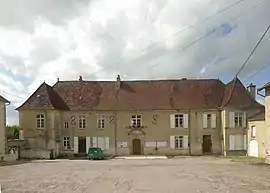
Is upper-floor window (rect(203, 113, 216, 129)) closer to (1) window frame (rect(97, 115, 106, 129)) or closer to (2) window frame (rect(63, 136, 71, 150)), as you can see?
(1) window frame (rect(97, 115, 106, 129))

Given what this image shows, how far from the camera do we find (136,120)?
46906mm

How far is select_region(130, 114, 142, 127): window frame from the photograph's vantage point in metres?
46.8

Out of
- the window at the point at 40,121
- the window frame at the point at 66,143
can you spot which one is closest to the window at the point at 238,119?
the window frame at the point at 66,143

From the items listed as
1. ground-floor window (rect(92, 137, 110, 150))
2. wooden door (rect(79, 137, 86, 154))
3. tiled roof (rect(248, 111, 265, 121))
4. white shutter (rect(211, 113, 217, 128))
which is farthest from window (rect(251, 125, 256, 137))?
wooden door (rect(79, 137, 86, 154))

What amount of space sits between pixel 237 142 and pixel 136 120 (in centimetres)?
1071

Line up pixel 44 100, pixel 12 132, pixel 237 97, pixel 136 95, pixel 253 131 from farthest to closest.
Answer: pixel 12 132 < pixel 136 95 < pixel 44 100 < pixel 237 97 < pixel 253 131

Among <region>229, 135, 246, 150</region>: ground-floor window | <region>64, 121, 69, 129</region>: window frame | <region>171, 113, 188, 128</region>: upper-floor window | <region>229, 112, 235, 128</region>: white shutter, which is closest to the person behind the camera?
<region>229, 135, 246, 150</region>: ground-floor window

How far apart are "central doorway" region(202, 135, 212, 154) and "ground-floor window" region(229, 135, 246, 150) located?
9.11 ft

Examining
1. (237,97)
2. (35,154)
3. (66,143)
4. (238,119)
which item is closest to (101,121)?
(66,143)

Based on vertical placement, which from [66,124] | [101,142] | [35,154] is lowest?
[35,154]

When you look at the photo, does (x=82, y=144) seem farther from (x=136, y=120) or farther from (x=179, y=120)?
(x=179, y=120)

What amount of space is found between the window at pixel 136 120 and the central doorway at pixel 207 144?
22.9 feet

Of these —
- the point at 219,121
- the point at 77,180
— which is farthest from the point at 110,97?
the point at 77,180

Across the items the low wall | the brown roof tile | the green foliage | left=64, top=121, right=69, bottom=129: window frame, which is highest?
the brown roof tile
